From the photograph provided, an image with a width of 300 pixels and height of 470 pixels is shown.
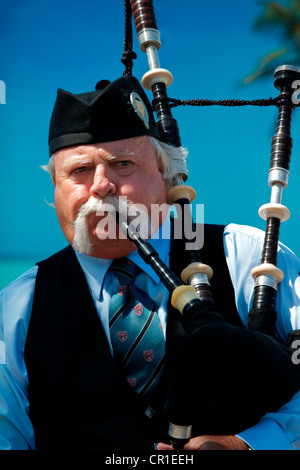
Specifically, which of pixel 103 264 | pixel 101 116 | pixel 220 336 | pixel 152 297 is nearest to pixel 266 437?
pixel 220 336

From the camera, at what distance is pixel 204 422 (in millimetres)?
1913

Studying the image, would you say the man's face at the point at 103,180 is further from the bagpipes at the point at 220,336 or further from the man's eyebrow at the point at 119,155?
the bagpipes at the point at 220,336

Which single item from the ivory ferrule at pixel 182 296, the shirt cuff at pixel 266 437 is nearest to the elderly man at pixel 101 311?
the shirt cuff at pixel 266 437

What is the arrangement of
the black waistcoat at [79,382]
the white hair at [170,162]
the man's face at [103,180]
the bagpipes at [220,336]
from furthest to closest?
the white hair at [170,162] < the man's face at [103,180] < the black waistcoat at [79,382] < the bagpipes at [220,336]

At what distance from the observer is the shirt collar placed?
2.12 m

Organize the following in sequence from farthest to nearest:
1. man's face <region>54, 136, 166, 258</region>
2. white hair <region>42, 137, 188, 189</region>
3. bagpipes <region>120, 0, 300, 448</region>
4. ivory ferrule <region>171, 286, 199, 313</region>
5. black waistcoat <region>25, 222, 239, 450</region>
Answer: white hair <region>42, 137, 188, 189</region> → man's face <region>54, 136, 166, 258</region> → black waistcoat <region>25, 222, 239, 450</region> → ivory ferrule <region>171, 286, 199, 313</region> → bagpipes <region>120, 0, 300, 448</region>

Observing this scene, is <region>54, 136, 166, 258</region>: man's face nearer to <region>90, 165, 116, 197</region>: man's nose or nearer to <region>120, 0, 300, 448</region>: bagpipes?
<region>90, 165, 116, 197</region>: man's nose

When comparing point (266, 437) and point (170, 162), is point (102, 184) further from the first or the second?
point (266, 437)

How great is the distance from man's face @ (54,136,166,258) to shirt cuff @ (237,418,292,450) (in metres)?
0.75

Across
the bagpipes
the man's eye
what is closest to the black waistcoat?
the bagpipes

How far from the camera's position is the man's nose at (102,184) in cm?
200

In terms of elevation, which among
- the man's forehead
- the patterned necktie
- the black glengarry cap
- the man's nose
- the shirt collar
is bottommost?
the patterned necktie

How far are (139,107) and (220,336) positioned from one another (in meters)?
0.98
